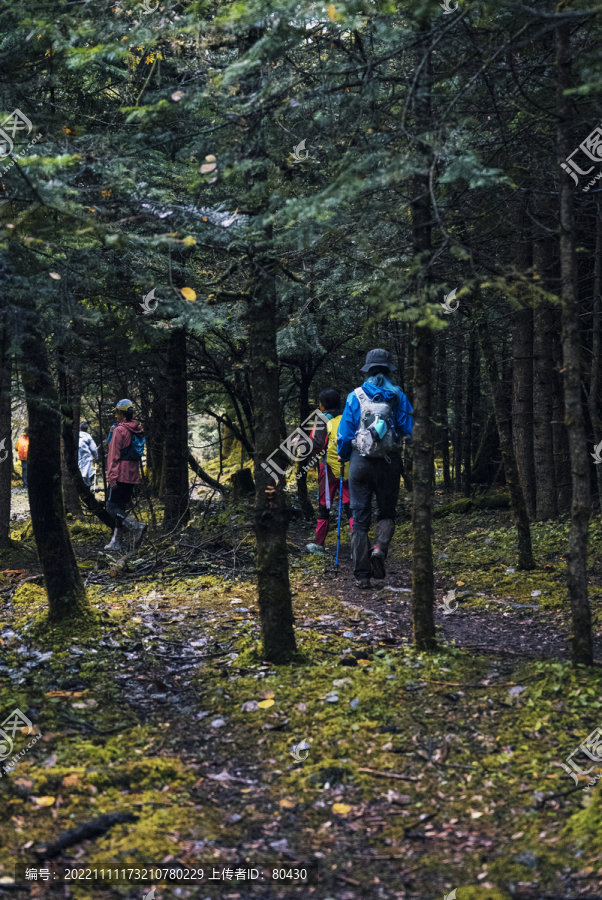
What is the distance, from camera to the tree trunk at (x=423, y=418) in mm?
5048

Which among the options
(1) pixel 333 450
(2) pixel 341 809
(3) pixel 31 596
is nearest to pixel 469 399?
(1) pixel 333 450

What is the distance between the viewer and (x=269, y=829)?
3652 mm

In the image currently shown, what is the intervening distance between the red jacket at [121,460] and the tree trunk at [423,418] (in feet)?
22.6

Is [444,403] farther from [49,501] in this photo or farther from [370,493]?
[49,501]

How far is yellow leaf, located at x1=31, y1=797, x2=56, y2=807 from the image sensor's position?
11.9ft

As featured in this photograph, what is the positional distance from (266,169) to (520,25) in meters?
2.31

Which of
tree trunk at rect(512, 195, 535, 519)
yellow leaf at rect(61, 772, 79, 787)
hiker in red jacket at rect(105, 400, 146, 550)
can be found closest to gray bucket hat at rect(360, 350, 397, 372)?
tree trunk at rect(512, 195, 535, 519)

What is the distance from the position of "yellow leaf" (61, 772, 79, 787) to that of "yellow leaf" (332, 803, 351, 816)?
152cm

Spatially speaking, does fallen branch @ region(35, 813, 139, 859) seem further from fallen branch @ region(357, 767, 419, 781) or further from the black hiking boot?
the black hiking boot

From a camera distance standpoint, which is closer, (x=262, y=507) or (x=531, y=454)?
(x=262, y=507)

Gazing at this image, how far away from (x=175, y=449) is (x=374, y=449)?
462 centimetres

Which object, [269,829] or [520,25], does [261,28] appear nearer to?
[520,25]

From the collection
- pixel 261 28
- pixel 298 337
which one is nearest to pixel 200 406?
pixel 298 337

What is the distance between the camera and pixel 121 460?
11.1 meters
